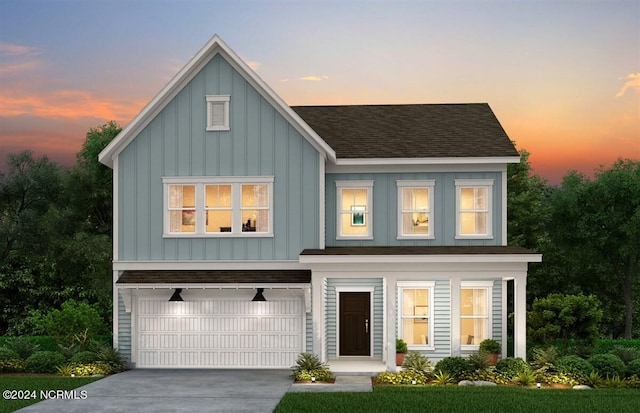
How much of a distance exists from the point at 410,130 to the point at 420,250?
526cm

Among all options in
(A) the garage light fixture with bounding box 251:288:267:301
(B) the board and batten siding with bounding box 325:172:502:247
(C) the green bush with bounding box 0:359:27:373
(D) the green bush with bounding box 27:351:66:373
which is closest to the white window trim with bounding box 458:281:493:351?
(B) the board and batten siding with bounding box 325:172:502:247

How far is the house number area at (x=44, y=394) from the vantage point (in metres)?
19.4

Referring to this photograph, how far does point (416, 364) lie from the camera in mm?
22328

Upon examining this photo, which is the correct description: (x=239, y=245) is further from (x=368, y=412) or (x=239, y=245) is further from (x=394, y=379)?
(x=368, y=412)

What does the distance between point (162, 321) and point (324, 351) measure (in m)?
5.24

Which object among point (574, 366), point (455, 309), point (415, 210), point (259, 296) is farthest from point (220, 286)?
point (574, 366)

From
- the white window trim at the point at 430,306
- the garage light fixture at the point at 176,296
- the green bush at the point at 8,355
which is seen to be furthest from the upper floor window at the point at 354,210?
the green bush at the point at 8,355

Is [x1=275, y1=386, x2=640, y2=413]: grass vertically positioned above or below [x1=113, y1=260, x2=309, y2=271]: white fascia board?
below

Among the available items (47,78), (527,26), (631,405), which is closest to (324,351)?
(631,405)

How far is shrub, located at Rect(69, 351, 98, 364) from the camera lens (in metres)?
24.1

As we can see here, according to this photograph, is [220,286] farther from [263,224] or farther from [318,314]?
[318,314]

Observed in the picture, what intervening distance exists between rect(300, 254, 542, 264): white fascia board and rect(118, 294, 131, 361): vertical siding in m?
6.20

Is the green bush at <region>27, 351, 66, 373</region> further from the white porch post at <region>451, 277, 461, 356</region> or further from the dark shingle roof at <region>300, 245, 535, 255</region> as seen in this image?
the white porch post at <region>451, 277, 461, 356</region>

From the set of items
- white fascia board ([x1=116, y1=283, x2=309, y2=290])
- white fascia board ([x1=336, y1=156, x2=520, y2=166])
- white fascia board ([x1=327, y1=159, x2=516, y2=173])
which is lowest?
white fascia board ([x1=116, y1=283, x2=309, y2=290])
